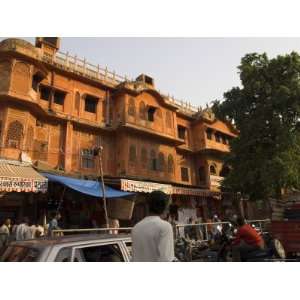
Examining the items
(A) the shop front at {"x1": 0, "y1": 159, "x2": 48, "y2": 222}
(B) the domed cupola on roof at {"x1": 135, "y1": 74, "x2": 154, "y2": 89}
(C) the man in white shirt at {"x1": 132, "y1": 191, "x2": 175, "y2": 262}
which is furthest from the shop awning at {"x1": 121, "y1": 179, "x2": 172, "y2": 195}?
(B) the domed cupola on roof at {"x1": 135, "y1": 74, "x2": 154, "y2": 89}

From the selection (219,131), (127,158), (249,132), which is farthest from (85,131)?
(219,131)

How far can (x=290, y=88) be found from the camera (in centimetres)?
1772

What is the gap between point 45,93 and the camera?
58.6 ft

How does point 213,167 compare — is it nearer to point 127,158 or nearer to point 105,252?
point 127,158

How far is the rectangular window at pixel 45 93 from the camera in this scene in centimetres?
1770

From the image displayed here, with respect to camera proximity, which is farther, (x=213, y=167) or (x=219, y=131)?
(x=219, y=131)

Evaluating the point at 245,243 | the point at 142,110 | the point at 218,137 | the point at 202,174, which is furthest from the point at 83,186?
the point at 218,137

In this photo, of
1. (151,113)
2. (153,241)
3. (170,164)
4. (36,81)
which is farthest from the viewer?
(151,113)

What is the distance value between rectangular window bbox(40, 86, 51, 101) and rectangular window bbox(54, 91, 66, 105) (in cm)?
48

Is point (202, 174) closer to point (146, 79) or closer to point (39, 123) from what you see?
point (146, 79)

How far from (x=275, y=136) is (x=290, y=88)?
10.3ft

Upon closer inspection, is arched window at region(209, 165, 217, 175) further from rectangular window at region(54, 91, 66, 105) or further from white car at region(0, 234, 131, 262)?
white car at region(0, 234, 131, 262)

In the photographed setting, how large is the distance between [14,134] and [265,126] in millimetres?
15217

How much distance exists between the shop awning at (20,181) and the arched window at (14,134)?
2156 mm
